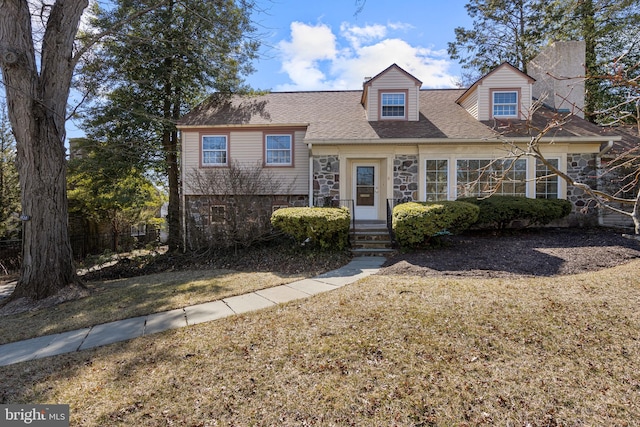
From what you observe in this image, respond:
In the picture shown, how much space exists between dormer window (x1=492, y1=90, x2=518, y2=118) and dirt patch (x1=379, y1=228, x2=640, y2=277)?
4.75m

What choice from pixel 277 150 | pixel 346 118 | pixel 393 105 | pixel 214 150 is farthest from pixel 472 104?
pixel 214 150

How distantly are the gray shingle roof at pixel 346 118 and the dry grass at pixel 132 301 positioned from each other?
5555 mm

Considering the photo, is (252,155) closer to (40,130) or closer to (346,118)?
(346,118)

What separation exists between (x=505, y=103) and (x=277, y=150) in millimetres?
8454

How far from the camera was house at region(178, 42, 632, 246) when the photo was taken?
10281 millimetres

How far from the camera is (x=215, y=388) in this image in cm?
272

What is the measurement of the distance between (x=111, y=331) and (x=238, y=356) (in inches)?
86.2

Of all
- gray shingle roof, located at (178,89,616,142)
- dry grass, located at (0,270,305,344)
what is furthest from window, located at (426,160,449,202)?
dry grass, located at (0,270,305,344)

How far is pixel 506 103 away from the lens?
11227 millimetres

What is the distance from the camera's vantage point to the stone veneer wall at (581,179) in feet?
33.6

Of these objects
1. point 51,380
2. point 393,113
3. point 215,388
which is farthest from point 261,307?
point 393,113

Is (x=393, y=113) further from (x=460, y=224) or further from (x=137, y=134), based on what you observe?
(x=137, y=134)

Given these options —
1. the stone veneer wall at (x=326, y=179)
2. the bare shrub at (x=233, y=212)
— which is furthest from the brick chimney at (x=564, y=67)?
the bare shrub at (x=233, y=212)

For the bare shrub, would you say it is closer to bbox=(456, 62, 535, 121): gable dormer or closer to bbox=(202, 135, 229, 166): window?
bbox=(202, 135, 229, 166): window
